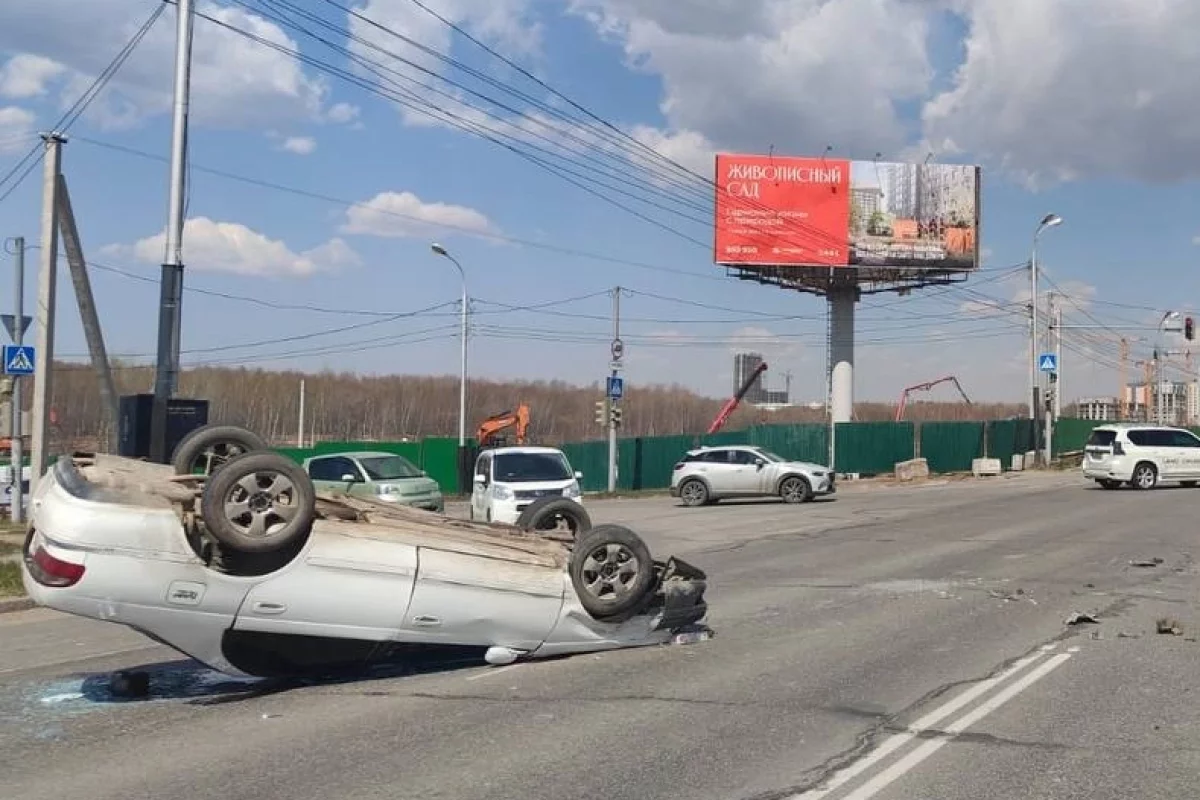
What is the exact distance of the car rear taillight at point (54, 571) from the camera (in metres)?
6.47

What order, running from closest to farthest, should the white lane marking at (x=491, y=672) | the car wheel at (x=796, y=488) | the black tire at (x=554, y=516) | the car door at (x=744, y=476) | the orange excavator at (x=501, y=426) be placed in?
1. the white lane marking at (x=491, y=672)
2. the black tire at (x=554, y=516)
3. the car wheel at (x=796, y=488)
4. the car door at (x=744, y=476)
5. the orange excavator at (x=501, y=426)

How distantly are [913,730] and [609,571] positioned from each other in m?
2.56

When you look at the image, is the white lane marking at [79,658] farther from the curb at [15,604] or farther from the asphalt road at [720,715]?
the curb at [15,604]

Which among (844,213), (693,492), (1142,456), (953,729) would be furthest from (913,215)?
(953,729)

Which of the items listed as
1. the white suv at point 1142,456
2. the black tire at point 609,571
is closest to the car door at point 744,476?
the white suv at point 1142,456

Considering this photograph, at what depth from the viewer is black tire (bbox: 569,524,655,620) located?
8086 mm

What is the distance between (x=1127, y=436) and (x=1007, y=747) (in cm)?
2675

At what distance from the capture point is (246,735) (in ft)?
20.9

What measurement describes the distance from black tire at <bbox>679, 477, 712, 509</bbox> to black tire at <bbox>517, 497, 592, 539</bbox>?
64.7ft

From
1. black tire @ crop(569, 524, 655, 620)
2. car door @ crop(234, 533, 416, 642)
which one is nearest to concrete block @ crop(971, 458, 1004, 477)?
black tire @ crop(569, 524, 655, 620)

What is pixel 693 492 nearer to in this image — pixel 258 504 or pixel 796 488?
pixel 796 488

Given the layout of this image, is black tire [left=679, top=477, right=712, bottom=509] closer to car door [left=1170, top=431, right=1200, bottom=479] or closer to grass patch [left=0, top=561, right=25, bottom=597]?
car door [left=1170, top=431, right=1200, bottom=479]

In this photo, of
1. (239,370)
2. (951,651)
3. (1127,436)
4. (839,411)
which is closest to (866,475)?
(839,411)

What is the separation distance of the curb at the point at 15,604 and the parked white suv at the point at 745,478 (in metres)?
19.5
